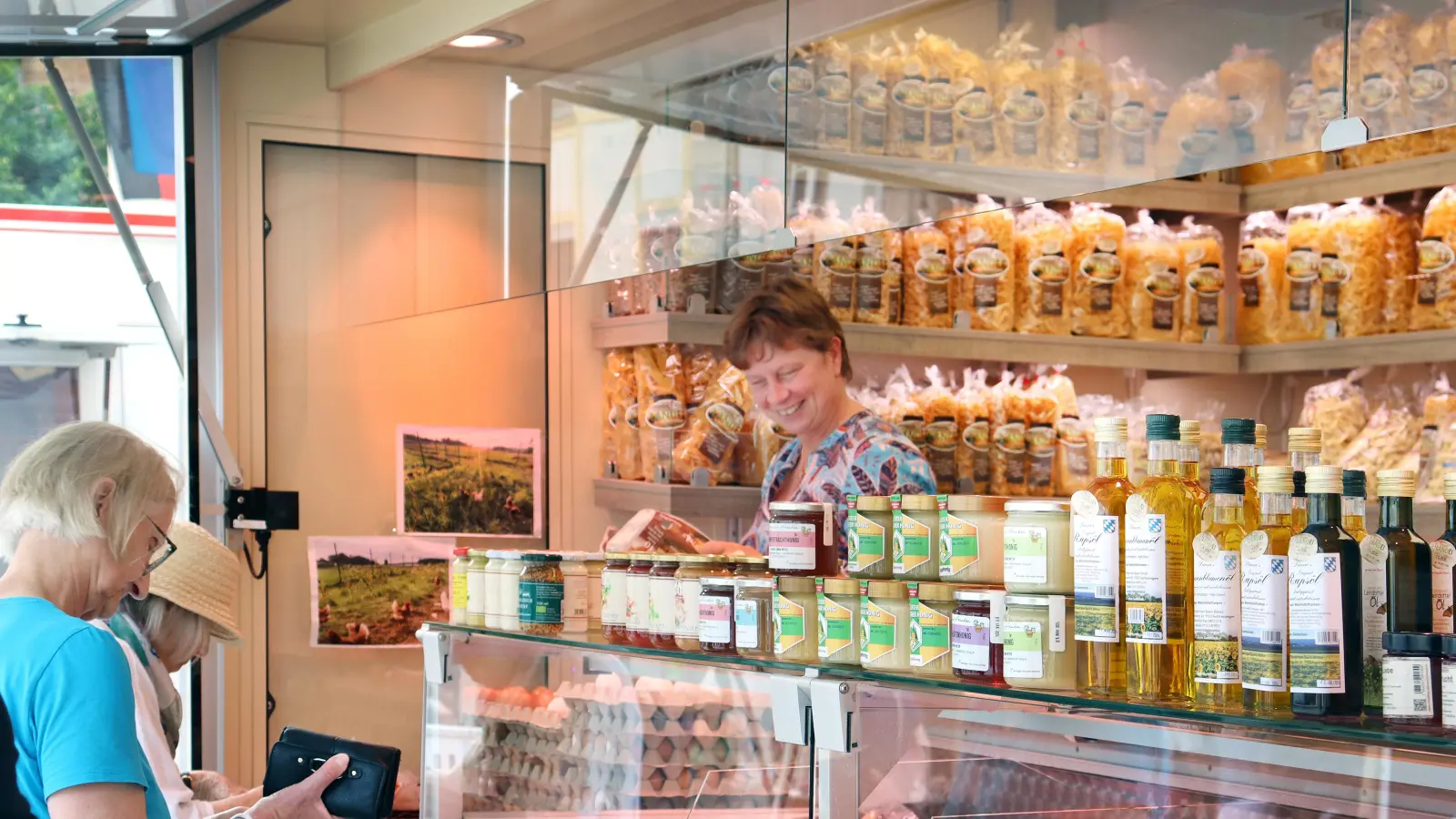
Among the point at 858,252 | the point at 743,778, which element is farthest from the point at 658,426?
the point at 743,778

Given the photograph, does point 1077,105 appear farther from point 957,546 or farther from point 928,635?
point 928,635

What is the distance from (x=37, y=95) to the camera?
4.27m

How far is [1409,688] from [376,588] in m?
3.62

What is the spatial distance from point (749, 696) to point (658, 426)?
2.28m

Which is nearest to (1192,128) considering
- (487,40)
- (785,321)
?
(785,321)

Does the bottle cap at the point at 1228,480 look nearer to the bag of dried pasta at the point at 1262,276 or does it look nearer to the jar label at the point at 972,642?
the jar label at the point at 972,642

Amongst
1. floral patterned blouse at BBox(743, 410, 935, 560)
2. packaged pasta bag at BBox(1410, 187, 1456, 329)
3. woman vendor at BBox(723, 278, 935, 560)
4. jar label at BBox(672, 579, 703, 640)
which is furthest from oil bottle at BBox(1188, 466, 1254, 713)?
packaged pasta bag at BBox(1410, 187, 1456, 329)

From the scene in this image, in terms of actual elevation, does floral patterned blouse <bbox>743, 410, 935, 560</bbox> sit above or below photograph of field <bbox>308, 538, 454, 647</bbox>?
above

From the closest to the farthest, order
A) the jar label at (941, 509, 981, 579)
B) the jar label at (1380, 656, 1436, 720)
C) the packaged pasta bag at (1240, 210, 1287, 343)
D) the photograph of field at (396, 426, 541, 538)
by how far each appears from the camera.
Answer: the jar label at (1380, 656, 1436, 720)
the jar label at (941, 509, 981, 579)
the packaged pasta bag at (1240, 210, 1287, 343)
the photograph of field at (396, 426, 541, 538)

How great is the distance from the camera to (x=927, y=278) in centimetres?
455

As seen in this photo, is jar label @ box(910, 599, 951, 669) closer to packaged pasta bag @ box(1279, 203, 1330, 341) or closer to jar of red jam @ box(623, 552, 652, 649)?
jar of red jam @ box(623, 552, 652, 649)

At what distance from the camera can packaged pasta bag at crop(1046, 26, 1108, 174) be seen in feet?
7.50

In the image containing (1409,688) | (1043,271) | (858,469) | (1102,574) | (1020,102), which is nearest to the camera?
(1409,688)

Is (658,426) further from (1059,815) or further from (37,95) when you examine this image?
(1059,815)
